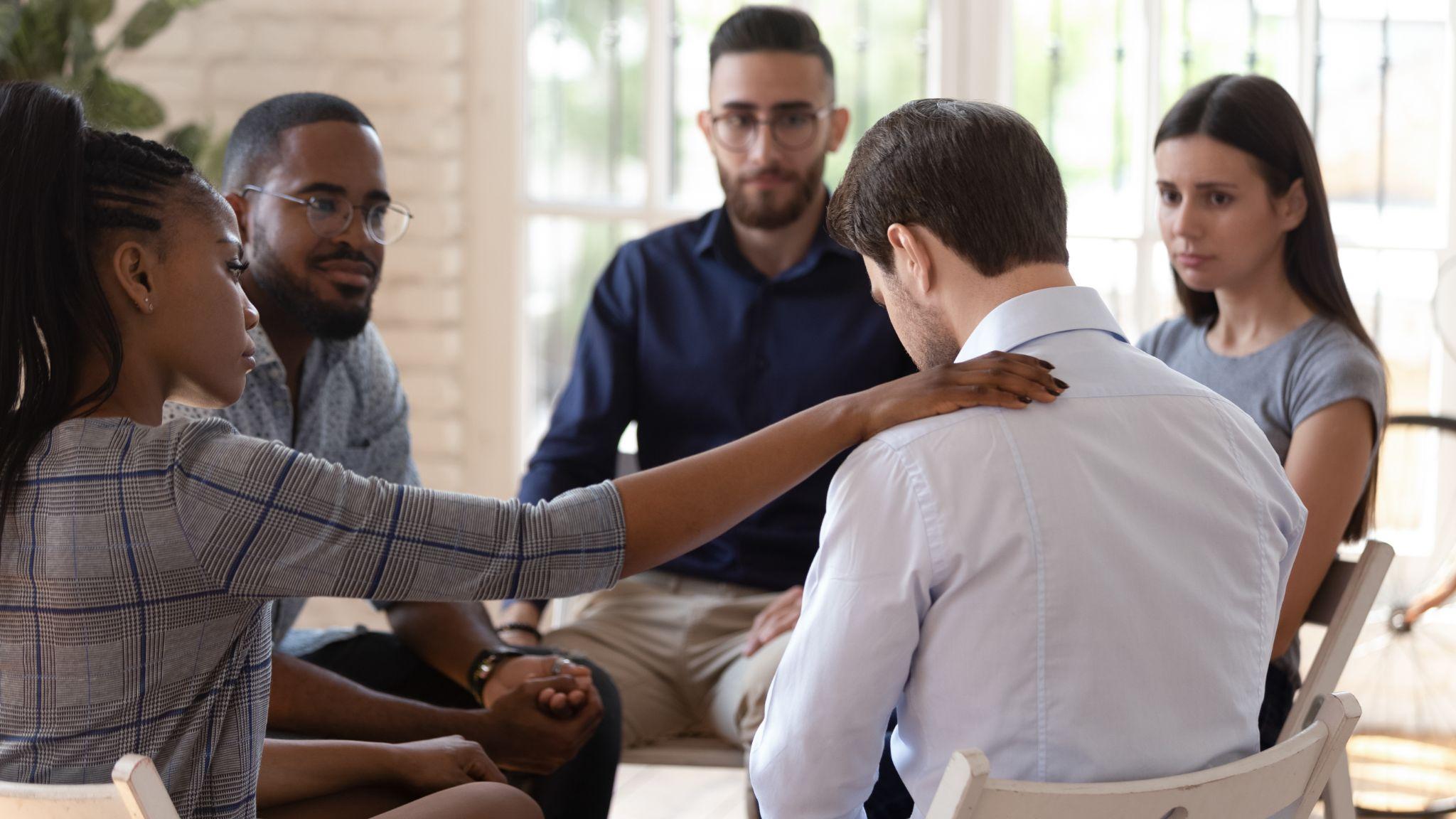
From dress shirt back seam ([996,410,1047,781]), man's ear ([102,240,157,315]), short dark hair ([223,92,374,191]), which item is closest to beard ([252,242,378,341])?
short dark hair ([223,92,374,191])

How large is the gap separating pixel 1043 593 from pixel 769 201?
137 cm

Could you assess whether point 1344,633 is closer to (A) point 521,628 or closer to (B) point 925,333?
(B) point 925,333

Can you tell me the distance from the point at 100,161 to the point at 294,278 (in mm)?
663

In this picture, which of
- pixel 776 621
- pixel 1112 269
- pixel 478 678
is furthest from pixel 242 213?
pixel 1112 269

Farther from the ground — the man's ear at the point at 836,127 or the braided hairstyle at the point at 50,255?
the man's ear at the point at 836,127

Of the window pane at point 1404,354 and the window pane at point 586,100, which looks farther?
the window pane at point 586,100

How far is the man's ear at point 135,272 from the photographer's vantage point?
1057mm

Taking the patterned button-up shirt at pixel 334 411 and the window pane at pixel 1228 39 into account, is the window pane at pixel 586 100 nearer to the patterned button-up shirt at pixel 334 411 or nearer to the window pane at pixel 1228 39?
the window pane at pixel 1228 39

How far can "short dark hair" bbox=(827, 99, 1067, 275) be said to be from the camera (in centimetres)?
110

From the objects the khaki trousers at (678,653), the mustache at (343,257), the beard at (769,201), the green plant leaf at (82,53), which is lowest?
the khaki trousers at (678,653)

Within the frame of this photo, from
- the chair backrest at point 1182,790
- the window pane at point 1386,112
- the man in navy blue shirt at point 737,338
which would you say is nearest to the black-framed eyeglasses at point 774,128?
the man in navy blue shirt at point 737,338

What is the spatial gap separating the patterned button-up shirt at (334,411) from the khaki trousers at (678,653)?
0.39 meters

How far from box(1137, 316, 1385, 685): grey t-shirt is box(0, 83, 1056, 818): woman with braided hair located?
86 centimetres

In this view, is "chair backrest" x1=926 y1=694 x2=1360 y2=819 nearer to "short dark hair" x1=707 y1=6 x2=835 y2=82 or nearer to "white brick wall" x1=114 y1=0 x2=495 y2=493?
"short dark hair" x1=707 y1=6 x2=835 y2=82
